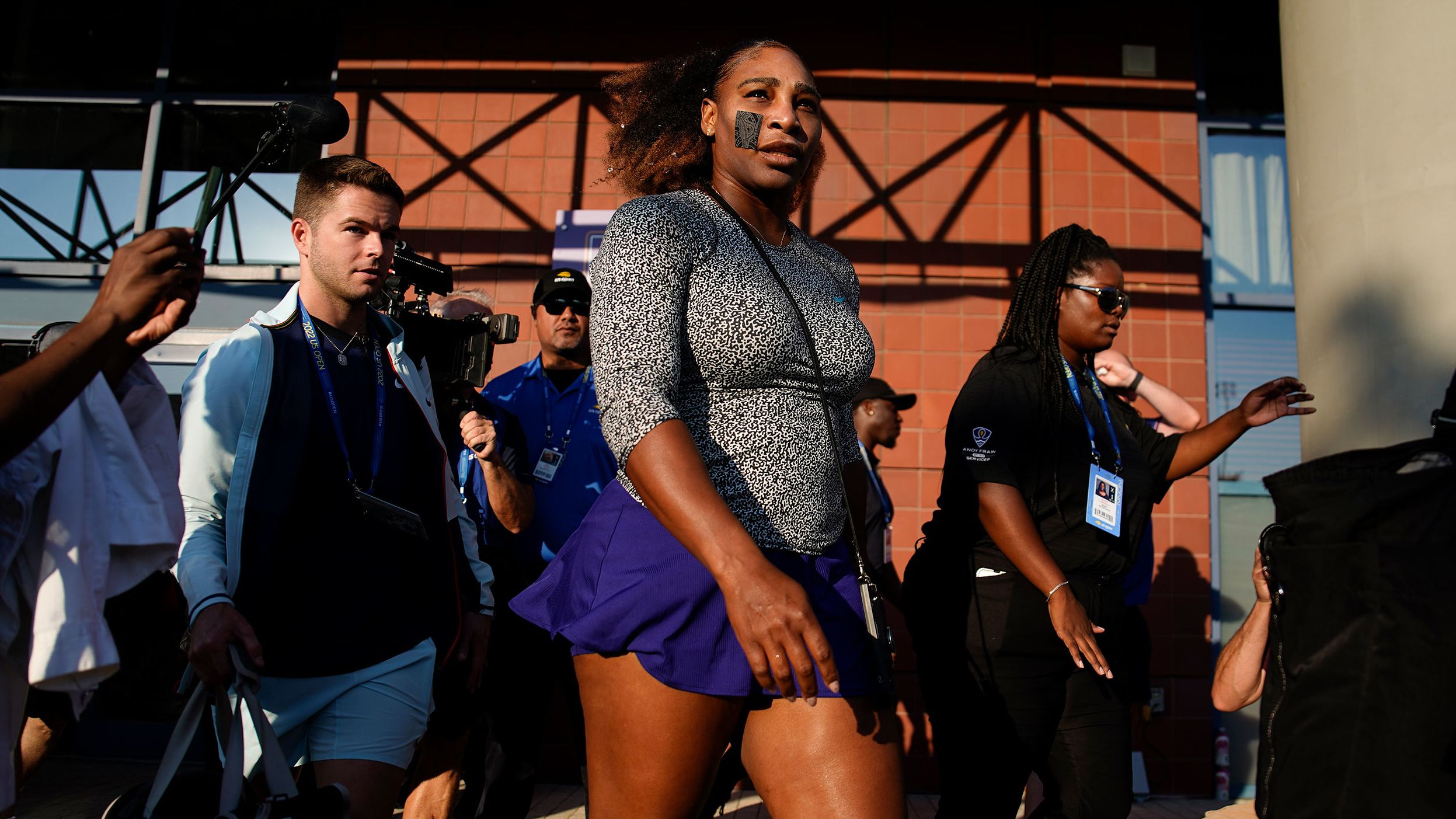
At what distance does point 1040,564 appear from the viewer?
2.61 meters

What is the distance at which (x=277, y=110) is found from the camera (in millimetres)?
2381

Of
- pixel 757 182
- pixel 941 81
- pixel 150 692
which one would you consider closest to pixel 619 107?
pixel 757 182

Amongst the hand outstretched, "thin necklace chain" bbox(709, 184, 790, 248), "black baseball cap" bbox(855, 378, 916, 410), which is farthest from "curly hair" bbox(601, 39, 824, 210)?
"black baseball cap" bbox(855, 378, 916, 410)

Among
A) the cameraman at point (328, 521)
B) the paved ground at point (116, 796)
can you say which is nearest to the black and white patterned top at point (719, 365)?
the cameraman at point (328, 521)

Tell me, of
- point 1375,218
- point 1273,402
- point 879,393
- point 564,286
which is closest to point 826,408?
point 1375,218

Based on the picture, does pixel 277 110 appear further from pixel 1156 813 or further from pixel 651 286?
pixel 1156 813

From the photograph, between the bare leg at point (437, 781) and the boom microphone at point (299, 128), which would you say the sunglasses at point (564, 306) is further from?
the boom microphone at point (299, 128)

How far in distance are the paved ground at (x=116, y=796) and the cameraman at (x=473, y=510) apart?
963mm

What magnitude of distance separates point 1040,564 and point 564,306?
2.60 m

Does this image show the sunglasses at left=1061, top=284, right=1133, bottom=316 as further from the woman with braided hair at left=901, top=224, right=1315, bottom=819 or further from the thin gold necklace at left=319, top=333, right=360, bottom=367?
the thin gold necklace at left=319, top=333, right=360, bottom=367

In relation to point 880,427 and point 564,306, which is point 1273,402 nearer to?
point 880,427

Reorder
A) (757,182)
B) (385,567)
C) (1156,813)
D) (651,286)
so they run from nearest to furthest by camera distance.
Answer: (651,286) < (757,182) < (385,567) < (1156,813)

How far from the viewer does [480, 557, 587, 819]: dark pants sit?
395cm

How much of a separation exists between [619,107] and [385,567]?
1.24 meters
